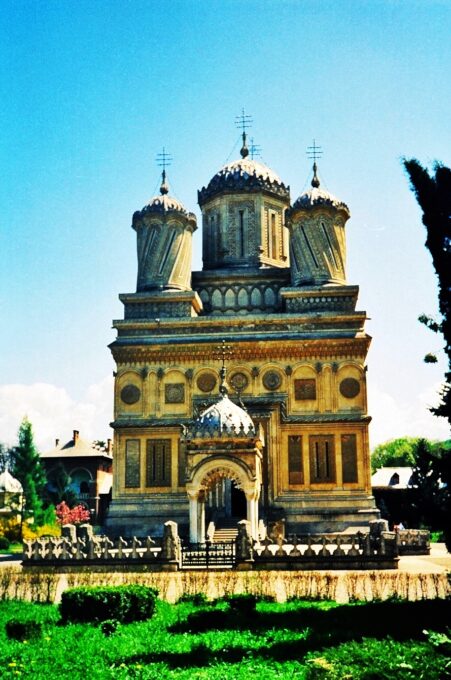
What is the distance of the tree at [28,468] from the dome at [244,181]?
19879mm

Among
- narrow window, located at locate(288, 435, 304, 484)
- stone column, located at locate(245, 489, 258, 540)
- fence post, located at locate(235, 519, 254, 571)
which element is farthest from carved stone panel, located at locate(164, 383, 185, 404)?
fence post, located at locate(235, 519, 254, 571)

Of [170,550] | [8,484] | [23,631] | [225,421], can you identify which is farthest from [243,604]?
[8,484]

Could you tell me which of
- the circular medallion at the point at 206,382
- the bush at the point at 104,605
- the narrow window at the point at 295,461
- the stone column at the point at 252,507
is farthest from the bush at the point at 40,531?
the bush at the point at 104,605

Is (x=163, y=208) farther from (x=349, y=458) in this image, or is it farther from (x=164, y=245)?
(x=349, y=458)

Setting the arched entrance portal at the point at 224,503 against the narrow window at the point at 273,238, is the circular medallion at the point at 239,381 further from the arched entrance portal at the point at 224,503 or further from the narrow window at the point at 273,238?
the narrow window at the point at 273,238

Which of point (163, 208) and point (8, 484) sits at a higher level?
point (163, 208)

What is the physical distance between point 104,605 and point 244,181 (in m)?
31.6

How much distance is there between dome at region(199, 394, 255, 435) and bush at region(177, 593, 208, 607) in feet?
34.1

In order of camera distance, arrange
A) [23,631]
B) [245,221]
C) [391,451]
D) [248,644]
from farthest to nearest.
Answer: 1. [391,451]
2. [245,221]
3. [23,631]
4. [248,644]

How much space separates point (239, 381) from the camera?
37156mm

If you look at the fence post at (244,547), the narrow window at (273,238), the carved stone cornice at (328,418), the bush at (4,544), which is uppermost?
the narrow window at (273,238)

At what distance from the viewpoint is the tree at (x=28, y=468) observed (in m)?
49.0

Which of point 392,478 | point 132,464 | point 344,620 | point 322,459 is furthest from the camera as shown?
point 392,478

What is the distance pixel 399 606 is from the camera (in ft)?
49.3
